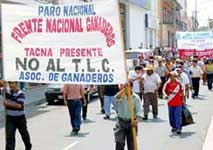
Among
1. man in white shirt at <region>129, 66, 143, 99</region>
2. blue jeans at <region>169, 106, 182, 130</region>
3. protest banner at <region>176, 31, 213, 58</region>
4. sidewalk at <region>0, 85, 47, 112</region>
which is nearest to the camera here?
blue jeans at <region>169, 106, 182, 130</region>

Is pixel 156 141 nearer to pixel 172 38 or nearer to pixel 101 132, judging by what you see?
pixel 101 132

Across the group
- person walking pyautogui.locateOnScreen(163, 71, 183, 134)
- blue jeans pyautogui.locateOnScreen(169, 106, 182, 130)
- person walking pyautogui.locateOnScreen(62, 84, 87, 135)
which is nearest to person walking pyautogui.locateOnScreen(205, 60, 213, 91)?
person walking pyautogui.locateOnScreen(163, 71, 183, 134)

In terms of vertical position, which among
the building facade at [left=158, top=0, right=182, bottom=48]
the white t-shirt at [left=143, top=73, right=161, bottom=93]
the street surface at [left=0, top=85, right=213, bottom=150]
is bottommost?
the street surface at [left=0, top=85, right=213, bottom=150]

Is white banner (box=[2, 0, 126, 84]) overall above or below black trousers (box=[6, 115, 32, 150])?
above

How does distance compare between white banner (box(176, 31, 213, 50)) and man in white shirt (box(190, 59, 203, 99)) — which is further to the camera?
white banner (box(176, 31, 213, 50))

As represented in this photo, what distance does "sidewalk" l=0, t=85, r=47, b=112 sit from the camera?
24.2 m

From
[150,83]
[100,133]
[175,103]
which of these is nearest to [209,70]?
[150,83]

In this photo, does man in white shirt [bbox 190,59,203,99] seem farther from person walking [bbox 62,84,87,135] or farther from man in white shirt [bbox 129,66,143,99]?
person walking [bbox 62,84,87,135]

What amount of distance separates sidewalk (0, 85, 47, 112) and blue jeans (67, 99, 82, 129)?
6837mm

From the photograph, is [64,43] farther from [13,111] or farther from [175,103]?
[175,103]

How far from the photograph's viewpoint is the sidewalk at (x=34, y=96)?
24.2 meters

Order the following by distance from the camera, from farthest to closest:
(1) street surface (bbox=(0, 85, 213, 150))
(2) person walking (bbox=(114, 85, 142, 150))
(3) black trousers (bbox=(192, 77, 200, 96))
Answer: (3) black trousers (bbox=(192, 77, 200, 96)) < (1) street surface (bbox=(0, 85, 213, 150)) < (2) person walking (bbox=(114, 85, 142, 150))

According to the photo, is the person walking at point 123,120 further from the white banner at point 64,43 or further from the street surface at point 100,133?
the street surface at point 100,133

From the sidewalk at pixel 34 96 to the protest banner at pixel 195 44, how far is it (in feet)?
27.0
